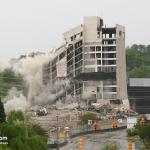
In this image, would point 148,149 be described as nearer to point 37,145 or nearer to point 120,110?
point 37,145

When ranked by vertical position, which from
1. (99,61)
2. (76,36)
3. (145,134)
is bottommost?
(145,134)

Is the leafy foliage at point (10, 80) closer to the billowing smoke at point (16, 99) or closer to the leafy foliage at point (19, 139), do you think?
the billowing smoke at point (16, 99)

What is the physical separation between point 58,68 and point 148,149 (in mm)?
69218

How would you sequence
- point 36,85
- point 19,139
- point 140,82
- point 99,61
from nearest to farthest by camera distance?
point 19,139, point 99,61, point 36,85, point 140,82

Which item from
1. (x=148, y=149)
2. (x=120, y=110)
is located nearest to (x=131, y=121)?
(x=148, y=149)

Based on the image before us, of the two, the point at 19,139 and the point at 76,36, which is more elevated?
the point at 76,36

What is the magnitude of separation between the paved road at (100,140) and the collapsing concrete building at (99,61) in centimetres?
3355

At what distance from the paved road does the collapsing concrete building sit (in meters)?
33.6

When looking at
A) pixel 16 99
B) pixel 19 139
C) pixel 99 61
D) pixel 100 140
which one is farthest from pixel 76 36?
pixel 19 139

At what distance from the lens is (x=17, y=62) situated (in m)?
156

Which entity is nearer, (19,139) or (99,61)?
(19,139)

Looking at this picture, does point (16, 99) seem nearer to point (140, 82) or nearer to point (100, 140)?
point (140, 82)

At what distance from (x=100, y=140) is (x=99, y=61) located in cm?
4964

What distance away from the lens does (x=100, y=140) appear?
3996 inches
